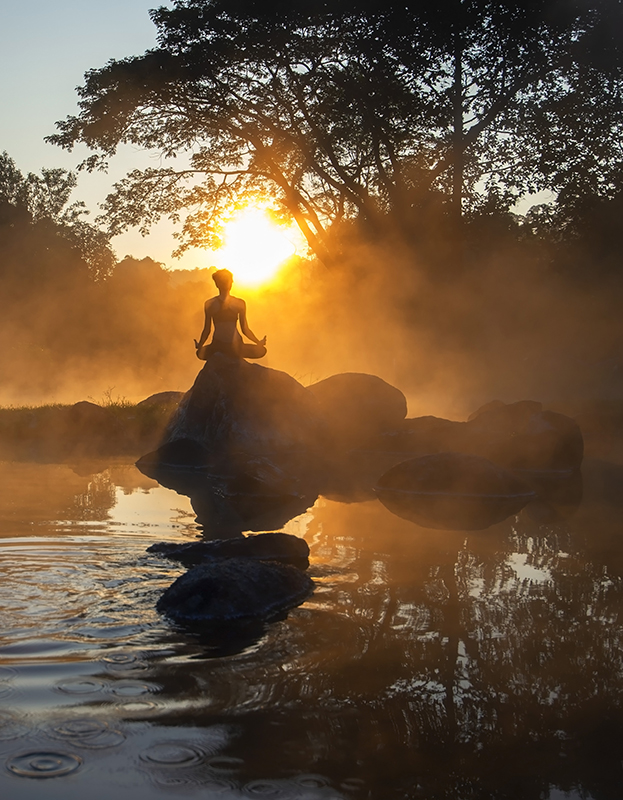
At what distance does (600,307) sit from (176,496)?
16.6 metres

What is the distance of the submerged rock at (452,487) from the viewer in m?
8.95

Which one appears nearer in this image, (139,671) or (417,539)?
(139,671)

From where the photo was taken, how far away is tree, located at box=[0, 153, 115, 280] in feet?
124

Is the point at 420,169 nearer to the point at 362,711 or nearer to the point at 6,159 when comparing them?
the point at 362,711

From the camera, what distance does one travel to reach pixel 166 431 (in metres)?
13.2

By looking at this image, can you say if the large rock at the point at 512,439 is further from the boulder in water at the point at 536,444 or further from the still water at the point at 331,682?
the still water at the point at 331,682

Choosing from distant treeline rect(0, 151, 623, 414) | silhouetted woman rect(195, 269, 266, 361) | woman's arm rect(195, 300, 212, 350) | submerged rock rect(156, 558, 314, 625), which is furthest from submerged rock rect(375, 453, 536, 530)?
distant treeline rect(0, 151, 623, 414)

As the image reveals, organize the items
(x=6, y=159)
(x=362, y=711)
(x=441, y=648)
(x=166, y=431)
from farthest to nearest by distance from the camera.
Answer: (x=6, y=159), (x=166, y=431), (x=441, y=648), (x=362, y=711)

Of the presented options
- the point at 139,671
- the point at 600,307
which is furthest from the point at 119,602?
the point at 600,307

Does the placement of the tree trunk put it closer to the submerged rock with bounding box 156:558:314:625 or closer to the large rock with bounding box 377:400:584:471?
the large rock with bounding box 377:400:584:471

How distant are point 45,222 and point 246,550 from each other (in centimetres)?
3872

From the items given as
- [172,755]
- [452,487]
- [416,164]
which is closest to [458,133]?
[416,164]

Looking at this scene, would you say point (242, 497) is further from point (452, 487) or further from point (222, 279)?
point (222, 279)

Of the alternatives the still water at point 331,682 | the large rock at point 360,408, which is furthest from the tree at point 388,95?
the still water at point 331,682
